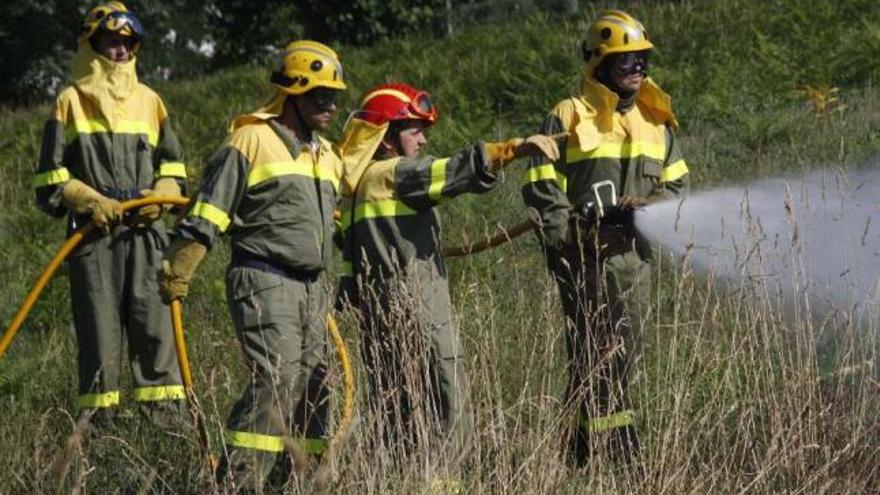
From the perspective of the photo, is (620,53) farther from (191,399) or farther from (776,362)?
(191,399)

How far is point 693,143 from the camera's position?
475 inches

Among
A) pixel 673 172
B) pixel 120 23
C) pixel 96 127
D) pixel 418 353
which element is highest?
pixel 120 23

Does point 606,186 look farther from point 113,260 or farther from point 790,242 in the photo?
point 113,260

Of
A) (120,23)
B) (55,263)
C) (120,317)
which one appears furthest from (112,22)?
(120,317)

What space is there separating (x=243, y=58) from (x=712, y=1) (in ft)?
37.1

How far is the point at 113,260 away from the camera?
7.55 meters

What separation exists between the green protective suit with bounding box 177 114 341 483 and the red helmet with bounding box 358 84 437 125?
0.32 metres

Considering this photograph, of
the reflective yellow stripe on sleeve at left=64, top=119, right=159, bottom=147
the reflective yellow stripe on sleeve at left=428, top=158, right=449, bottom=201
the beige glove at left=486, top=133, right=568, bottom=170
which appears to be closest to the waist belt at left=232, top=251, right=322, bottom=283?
the reflective yellow stripe on sleeve at left=428, top=158, right=449, bottom=201

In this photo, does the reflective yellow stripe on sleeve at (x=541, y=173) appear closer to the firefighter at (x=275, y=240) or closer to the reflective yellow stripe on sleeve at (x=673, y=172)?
the reflective yellow stripe on sleeve at (x=673, y=172)

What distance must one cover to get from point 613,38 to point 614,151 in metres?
0.49

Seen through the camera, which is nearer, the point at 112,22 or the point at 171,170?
the point at 112,22

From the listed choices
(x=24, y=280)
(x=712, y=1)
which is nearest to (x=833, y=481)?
(x=24, y=280)

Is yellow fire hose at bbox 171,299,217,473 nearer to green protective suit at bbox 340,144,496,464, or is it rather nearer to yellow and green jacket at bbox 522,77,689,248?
green protective suit at bbox 340,144,496,464

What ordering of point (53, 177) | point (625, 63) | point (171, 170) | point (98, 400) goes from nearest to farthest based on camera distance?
point (625, 63)
point (53, 177)
point (98, 400)
point (171, 170)
